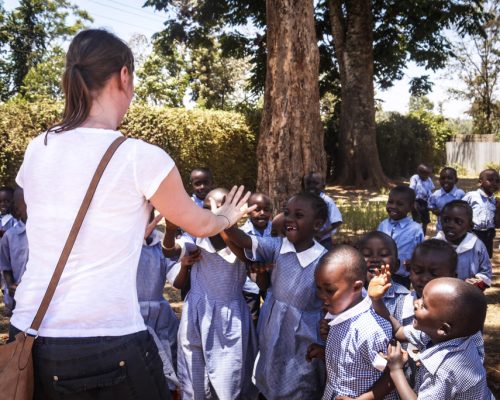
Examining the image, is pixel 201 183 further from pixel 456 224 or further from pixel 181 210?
pixel 181 210

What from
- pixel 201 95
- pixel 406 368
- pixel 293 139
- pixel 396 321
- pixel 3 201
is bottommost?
pixel 406 368

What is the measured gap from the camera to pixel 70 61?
1.62 meters

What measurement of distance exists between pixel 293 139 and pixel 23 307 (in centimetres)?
681

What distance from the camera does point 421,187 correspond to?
8.83m

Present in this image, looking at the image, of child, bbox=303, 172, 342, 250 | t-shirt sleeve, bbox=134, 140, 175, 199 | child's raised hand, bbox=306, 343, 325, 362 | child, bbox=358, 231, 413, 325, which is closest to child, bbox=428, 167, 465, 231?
child, bbox=303, 172, 342, 250

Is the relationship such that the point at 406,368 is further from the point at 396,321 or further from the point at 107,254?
the point at 107,254

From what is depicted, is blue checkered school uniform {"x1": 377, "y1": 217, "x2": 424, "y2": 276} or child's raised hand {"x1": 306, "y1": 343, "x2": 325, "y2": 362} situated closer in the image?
child's raised hand {"x1": 306, "y1": 343, "x2": 325, "y2": 362}

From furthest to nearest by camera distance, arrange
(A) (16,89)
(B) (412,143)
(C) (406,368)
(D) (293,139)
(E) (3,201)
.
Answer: (A) (16,89) → (B) (412,143) → (D) (293,139) → (E) (3,201) → (C) (406,368)

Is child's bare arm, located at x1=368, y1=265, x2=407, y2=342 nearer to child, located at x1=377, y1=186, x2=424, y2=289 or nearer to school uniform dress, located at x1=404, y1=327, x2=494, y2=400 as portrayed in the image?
school uniform dress, located at x1=404, y1=327, x2=494, y2=400

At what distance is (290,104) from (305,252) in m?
5.53

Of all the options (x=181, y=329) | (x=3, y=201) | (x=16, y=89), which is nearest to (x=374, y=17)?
(x=3, y=201)

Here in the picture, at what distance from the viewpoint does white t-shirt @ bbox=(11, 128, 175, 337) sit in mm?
1480

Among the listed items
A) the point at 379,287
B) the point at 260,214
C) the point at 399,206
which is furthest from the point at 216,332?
the point at 399,206

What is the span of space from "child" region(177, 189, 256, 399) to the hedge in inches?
258
